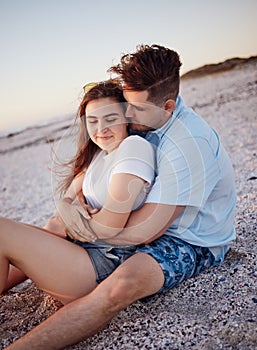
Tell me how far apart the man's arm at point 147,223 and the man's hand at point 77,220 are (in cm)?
12

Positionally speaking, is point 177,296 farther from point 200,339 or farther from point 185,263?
point 200,339

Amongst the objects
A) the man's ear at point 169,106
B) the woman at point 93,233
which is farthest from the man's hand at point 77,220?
the man's ear at point 169,106

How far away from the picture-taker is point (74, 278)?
1.97 m

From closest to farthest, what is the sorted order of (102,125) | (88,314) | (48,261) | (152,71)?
(88,314)
(48,261)
(152,71)
(102,125)

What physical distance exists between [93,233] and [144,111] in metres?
0.65

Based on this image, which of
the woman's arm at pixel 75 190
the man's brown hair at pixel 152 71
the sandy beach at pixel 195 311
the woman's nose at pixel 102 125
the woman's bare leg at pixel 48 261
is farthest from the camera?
the woman's arm at pixel 75 190

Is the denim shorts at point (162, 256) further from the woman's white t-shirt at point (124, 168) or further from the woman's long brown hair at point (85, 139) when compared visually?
the woman's long brown hair at point (85, 139)

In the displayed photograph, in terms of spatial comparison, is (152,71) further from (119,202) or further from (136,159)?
(119,202)

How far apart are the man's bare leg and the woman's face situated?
680 mm

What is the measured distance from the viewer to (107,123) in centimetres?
222

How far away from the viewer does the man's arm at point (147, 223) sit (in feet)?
6.53

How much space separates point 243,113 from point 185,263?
21.4ft

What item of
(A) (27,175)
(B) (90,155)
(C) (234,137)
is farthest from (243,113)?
(B) (90,155)

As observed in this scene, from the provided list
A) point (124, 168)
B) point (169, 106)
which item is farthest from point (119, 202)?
point (169, 106)
